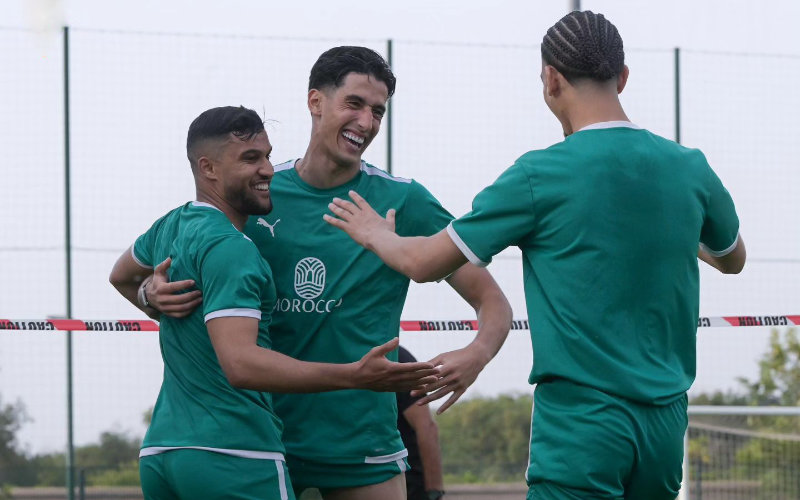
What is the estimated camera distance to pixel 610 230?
3.27 metres

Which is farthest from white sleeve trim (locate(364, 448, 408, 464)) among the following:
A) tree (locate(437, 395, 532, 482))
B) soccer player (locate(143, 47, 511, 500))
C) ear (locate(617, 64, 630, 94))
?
tree (locate(437, 395, 532, 482))

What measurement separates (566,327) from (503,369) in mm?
6857

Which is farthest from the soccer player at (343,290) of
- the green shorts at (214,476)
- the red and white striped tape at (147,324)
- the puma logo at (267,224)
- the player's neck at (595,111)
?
the red and white striped tape at (147,324)

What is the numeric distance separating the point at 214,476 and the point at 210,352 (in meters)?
0.35

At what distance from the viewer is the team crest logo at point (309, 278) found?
4.09 meters

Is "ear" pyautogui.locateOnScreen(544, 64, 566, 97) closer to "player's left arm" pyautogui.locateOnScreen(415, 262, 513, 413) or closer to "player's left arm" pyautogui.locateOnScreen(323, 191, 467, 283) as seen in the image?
"player's left arm" pyautogui.locateOnScreen(323, 191, 467, 283)

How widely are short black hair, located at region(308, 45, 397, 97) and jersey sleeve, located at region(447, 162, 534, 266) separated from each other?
108 cm

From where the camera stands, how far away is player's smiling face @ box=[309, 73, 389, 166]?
167 inches

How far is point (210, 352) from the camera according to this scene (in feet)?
11.8

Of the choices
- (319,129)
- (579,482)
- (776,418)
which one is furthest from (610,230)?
(776,418)

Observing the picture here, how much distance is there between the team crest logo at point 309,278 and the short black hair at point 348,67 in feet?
2.11

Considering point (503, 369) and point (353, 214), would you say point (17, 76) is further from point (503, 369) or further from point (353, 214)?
point (353, 214)

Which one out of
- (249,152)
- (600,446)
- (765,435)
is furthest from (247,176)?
(765,435)

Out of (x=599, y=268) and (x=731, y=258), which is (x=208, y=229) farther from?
(x=731, y=258)
